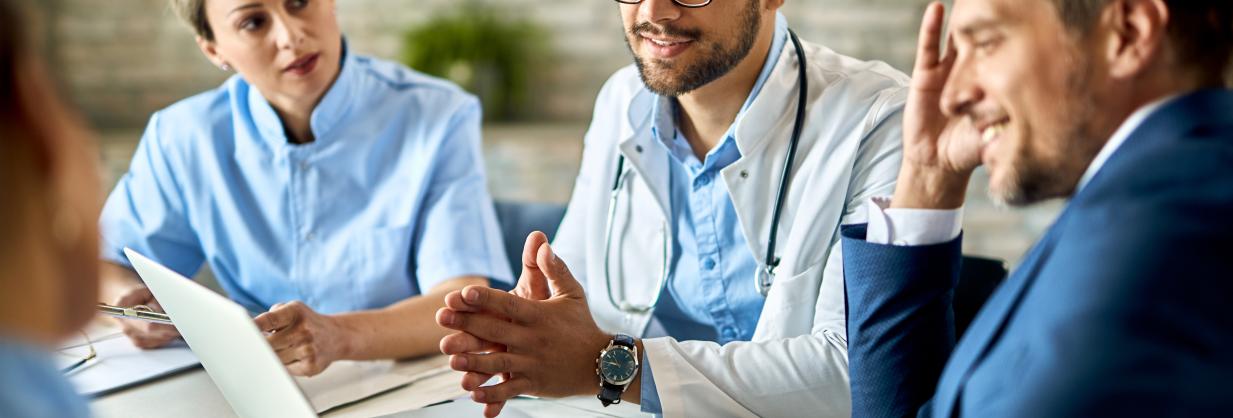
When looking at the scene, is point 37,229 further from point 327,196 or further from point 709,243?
point 327,196

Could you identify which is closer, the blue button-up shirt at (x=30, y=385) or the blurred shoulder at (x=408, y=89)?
the blue button-up shirt at (x=30, y=385)

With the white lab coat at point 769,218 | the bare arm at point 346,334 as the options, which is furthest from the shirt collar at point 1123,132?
the bare arm at point 346,334

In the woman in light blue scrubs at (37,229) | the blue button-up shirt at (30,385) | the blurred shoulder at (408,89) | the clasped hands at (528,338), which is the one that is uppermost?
the woman in light blue scrubs at (37,229)

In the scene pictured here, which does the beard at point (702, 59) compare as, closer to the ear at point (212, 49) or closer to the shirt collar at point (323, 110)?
the shirt collar at point (323, 110)

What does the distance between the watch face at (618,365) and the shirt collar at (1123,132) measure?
0.58 metres

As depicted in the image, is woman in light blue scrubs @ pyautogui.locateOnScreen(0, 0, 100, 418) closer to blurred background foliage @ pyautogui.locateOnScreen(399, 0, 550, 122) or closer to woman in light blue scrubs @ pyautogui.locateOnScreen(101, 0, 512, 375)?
woman in light blue scrubs @ pyautogui.locateOnScreen(101, 0, 512, 375)

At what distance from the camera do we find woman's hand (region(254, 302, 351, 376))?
1.50 metres

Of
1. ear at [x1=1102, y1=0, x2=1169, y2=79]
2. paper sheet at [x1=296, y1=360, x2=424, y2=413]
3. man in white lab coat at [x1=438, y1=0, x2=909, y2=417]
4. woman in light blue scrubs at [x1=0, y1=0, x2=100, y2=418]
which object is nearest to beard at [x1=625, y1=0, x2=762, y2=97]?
man in white lab coat at [x1=438, y1=0, x2=909, y2=417]

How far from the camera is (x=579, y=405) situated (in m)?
1.45

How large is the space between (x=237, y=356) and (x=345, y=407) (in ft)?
1.15

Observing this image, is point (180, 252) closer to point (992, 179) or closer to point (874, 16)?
point (992, 179)

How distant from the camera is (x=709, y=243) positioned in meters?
1.75

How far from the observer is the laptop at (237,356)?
0.99 metres

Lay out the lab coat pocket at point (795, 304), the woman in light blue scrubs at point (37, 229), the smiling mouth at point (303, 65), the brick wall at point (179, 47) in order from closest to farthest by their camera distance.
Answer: the woman in light blue scrubs at point (37, 229) → the lab coat pocket at point (795, 304) → the smiling mouth at point (303, 65) → the brick wall at point (179, 47)
